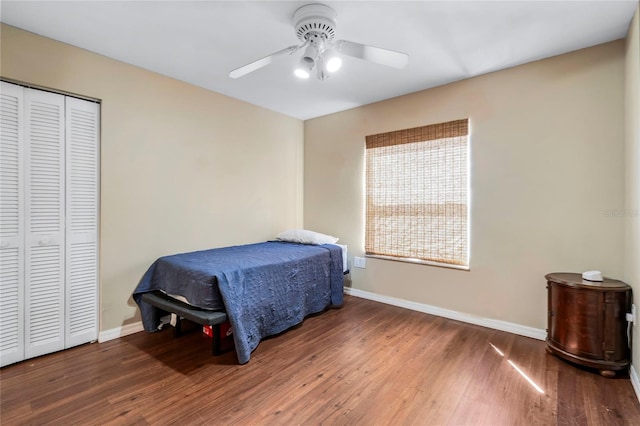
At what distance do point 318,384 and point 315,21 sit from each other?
2423 millimetres

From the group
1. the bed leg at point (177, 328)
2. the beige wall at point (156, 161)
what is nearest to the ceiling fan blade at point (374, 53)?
the beige wall at point (156, 161)

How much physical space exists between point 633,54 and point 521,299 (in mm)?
2035

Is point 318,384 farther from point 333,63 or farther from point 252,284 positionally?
point 333,63

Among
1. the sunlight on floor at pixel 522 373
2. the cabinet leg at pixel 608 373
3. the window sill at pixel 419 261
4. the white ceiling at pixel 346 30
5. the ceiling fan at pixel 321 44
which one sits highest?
the white ceiling at pixel 346 30

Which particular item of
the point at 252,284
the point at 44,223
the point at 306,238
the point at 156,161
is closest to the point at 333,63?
the point at 252,284

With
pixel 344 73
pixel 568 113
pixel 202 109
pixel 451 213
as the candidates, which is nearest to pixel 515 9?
pixel 568 113

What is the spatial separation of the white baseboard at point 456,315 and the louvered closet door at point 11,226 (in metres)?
3.23

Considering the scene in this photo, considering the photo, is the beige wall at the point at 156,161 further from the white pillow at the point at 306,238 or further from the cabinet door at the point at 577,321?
the cabinet door at the point at 577,321

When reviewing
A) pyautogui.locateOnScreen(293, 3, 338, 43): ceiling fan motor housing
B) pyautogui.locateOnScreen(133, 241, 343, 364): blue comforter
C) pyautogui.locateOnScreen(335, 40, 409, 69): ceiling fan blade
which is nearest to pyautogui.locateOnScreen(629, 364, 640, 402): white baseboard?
pyautogui.locateOnScreen(133, 241, 343, 364): blue comforter

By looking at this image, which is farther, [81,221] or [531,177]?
[531,177]

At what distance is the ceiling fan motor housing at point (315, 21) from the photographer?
1.91 meters

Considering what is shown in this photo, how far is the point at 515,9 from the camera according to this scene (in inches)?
77.1

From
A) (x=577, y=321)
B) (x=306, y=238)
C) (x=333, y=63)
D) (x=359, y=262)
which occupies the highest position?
(x=333, y=63)

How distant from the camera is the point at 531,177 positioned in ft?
8.77
